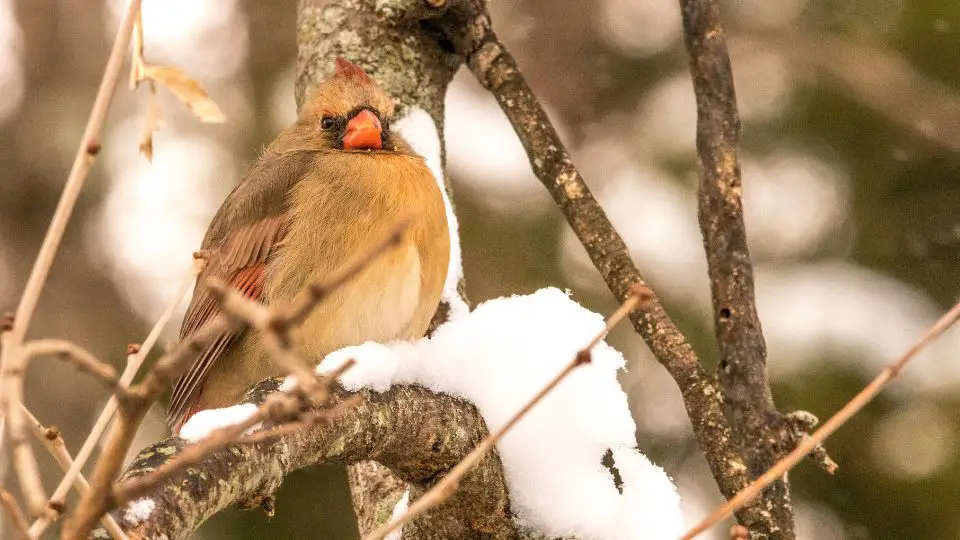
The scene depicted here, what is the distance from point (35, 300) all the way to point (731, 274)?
1785 mm

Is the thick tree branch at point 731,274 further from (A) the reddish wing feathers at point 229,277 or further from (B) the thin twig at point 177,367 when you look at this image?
(B) the thin twig at point 177,367

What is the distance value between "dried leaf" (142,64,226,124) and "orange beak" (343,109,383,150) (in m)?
1.58

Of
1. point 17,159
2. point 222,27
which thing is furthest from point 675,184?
point 17,159

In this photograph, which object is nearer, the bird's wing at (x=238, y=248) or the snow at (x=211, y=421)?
the snow at (x=211, y=421)

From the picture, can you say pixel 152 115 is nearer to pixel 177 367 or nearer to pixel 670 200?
pixel 177 367

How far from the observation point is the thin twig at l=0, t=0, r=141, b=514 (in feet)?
3.51

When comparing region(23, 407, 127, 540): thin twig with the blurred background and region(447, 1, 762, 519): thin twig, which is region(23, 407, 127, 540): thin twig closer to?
region(447, 1, 762, 519): thin twig

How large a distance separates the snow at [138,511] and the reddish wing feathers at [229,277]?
160 centimetres

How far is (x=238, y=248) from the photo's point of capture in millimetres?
3318

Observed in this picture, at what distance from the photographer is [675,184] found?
188 inches

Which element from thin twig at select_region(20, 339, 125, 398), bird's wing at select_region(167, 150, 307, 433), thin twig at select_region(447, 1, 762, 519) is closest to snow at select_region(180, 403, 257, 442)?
thin twig at select_region(20, 339, 125, 398)

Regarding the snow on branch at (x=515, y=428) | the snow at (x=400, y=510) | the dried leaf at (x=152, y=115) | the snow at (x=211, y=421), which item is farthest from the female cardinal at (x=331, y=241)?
the dried leaf at (x=152, y=115)

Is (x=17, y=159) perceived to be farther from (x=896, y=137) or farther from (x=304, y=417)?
(x=304, y=417)

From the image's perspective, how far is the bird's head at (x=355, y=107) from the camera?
3.45 metres
